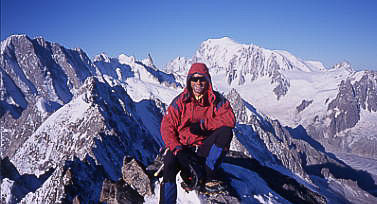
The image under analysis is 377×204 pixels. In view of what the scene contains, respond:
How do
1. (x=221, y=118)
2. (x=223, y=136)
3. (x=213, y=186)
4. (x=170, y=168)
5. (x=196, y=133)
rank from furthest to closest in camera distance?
(x=213, y=186) < (x=196, y=133) < (x=221, y=118) < (x=223, y=136) < (x=170, y=168)

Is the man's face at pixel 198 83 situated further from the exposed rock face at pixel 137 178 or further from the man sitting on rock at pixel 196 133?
the exposed rock face at pixel 137 178

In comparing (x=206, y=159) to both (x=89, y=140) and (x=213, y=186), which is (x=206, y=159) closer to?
(x=213, y=186)

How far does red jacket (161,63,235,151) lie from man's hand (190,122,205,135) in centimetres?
14

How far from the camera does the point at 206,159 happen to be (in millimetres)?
A: 10078

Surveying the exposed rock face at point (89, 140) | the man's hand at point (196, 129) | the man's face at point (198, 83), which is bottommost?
the man's hand at point (196, 129)

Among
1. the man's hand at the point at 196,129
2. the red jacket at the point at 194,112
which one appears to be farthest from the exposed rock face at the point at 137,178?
the man's hand at the point at 196,129

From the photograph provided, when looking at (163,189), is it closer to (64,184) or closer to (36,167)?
A: (64,184)

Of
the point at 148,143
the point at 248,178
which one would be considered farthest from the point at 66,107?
the point at 248,178

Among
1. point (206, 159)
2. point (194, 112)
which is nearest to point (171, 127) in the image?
point (194, 112)

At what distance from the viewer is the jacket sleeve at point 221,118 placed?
419 inches

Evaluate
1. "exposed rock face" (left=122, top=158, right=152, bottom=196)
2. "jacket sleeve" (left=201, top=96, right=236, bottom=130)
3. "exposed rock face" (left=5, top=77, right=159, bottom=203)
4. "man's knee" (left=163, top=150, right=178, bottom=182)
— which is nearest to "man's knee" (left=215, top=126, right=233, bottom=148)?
"jacket sleeve" (left=201, top=96, right=236, bottom=130)

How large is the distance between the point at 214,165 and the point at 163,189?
2274 millimetres

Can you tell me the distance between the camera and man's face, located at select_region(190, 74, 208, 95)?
11216 mm

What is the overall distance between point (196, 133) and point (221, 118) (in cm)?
A: 139
